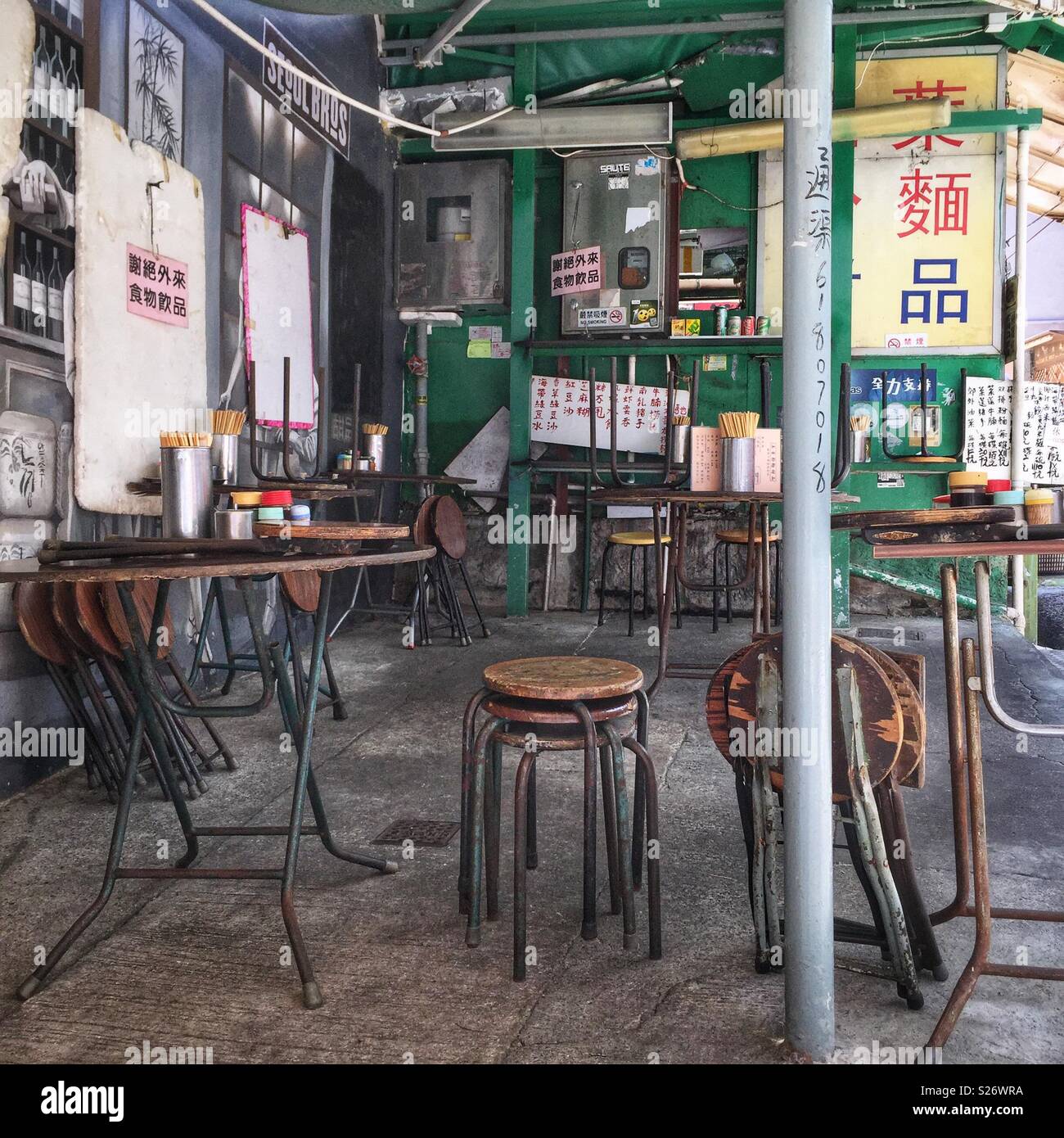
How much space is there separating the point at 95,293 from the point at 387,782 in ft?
6.25

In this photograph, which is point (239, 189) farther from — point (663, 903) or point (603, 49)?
point (663, 903)

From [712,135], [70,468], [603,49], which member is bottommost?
[70,468]

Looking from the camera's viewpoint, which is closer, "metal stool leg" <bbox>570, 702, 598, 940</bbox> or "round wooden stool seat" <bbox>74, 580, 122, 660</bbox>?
"metal stool leg" <bbox>570, 702, 598, 940</bbox>

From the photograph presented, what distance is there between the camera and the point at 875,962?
1.90 m

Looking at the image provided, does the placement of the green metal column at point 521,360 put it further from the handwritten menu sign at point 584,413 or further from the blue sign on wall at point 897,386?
the blue sign on wall at point 897,386

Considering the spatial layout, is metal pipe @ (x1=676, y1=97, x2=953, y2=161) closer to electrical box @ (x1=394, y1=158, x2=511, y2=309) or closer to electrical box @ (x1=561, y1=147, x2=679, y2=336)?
electrical box @ (x1=561, y1=147, x2=679, y2=336)

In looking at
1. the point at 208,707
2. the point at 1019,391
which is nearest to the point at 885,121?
the point at 1019,391

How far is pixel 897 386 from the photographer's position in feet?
21.6

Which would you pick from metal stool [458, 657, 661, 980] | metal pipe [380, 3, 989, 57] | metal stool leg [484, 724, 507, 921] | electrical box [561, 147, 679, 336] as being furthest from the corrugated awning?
metal stool leg [484, 724, 507, 921]

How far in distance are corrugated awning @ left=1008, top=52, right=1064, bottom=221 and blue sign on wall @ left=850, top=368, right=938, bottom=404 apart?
167cm

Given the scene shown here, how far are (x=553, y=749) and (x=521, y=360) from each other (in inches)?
202

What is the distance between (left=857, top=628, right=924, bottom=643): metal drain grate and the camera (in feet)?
19.2

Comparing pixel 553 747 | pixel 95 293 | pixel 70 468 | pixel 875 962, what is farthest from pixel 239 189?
pixel 875 962

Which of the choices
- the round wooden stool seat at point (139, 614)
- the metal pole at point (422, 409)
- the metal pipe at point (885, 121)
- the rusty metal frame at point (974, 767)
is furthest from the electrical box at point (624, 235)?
the rusty metal frame at point (974, 767)
